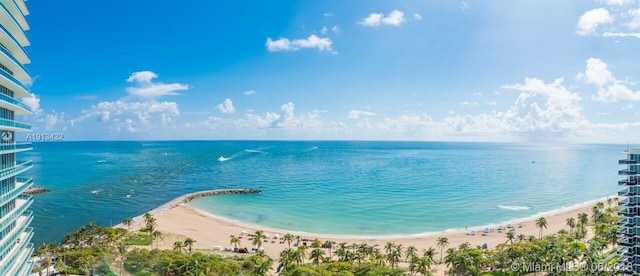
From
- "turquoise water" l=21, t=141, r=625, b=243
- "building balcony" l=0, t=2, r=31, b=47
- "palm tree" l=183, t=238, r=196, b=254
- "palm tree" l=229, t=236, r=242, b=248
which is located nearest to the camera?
"building balcony" l=0, t=2, r=31, b=47

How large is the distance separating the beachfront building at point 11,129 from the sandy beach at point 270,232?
30.1m

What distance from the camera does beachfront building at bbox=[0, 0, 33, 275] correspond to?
25.7 meters

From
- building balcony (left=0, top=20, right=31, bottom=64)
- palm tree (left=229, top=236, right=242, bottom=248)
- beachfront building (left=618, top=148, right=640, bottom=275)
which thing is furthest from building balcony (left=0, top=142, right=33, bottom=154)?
beachfront building (left=618, top=148, right=640, bottom=275)

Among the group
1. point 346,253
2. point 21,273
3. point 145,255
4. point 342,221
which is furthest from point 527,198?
point 21,273

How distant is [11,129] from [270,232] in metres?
49.4

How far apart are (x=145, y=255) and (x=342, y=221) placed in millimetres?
46462

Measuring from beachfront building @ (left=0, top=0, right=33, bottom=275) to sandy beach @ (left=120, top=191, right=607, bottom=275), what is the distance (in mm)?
30061

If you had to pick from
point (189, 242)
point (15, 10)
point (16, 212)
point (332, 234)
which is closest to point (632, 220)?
point (332, 234)

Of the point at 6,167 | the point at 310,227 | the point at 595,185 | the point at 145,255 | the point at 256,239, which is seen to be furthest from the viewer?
the point at 595,185

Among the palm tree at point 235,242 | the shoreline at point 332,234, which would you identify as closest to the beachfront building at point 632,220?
the shoreline at point 332,234

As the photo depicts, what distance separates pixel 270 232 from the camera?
70688mm

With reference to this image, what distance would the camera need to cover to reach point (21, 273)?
29.9 meters

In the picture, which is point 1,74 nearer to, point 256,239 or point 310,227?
point 256,239

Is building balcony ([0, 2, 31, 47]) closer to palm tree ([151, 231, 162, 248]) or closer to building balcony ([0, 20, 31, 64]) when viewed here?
building balcony ([0, 20, 31, 64])
